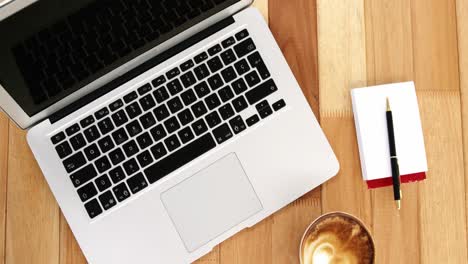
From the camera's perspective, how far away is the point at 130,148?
28.7 inches

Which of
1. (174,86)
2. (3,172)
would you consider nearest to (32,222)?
(3,172)

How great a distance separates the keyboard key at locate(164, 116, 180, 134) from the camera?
736mm

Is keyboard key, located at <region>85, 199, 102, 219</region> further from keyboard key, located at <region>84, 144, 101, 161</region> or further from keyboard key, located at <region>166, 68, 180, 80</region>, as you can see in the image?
keyboard key, located at <region>166, 68, 180, 80</region>

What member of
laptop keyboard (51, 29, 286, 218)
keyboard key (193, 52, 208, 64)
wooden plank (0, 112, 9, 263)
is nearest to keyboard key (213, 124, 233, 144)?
laptop keyboard (51, 29, 286, 218)

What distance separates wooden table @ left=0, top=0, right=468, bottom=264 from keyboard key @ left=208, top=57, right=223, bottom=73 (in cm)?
11

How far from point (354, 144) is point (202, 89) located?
24 cm

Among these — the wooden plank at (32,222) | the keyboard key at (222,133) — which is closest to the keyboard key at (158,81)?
the keyboard key at (222,133)

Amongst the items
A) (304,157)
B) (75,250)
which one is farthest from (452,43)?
(75,250)

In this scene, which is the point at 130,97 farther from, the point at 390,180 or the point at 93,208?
the point at 390,180

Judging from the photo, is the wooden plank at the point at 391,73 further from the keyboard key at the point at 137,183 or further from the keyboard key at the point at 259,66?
the keyboard key at the point at 137,183

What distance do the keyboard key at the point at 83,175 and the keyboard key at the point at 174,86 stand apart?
0.16 meters

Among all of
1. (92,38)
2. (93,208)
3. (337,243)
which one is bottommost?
(337,243)

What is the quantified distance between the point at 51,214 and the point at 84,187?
0.09 meters

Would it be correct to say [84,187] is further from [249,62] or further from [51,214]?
[249,62]
